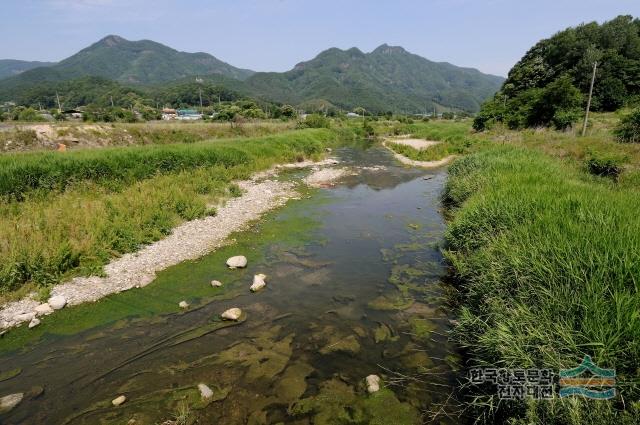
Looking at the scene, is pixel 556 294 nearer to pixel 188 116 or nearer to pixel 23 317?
pixel 23 317

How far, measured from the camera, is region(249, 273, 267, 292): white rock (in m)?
9.01

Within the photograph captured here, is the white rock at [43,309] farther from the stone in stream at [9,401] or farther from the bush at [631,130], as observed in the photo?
the bush at [631,130]

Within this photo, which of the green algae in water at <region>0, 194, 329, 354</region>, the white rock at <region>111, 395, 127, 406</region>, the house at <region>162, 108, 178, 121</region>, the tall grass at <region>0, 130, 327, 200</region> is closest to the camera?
the white rock at <region>111, 395, 127, 406</region>

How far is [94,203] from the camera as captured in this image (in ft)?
41.7

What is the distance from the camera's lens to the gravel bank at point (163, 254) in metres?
7.97

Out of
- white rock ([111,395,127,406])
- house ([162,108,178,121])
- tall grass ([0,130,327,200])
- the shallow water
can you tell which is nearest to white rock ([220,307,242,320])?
the shallow water

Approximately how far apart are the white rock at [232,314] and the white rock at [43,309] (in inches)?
162

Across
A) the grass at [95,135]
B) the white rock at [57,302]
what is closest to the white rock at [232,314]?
the white rock at [57,302]

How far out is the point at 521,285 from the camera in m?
5.57

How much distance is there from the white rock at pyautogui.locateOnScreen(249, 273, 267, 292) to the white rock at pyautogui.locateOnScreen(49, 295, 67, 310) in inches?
178

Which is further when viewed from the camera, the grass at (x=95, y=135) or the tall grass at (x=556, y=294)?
the grass at (x=95, y=135)

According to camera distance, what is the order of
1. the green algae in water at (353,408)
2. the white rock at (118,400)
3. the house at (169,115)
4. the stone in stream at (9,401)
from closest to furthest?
the green algae in water at (353,408) < the stone in stream at (9,401) < the white rock at (118,400) < the house at (169,115)

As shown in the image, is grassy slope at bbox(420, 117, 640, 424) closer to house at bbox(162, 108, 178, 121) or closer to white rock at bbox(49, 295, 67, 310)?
white rock at bbox(49, 295, 67, 310)

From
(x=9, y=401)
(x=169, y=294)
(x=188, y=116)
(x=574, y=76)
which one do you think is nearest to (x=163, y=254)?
(x=169, y=294)
